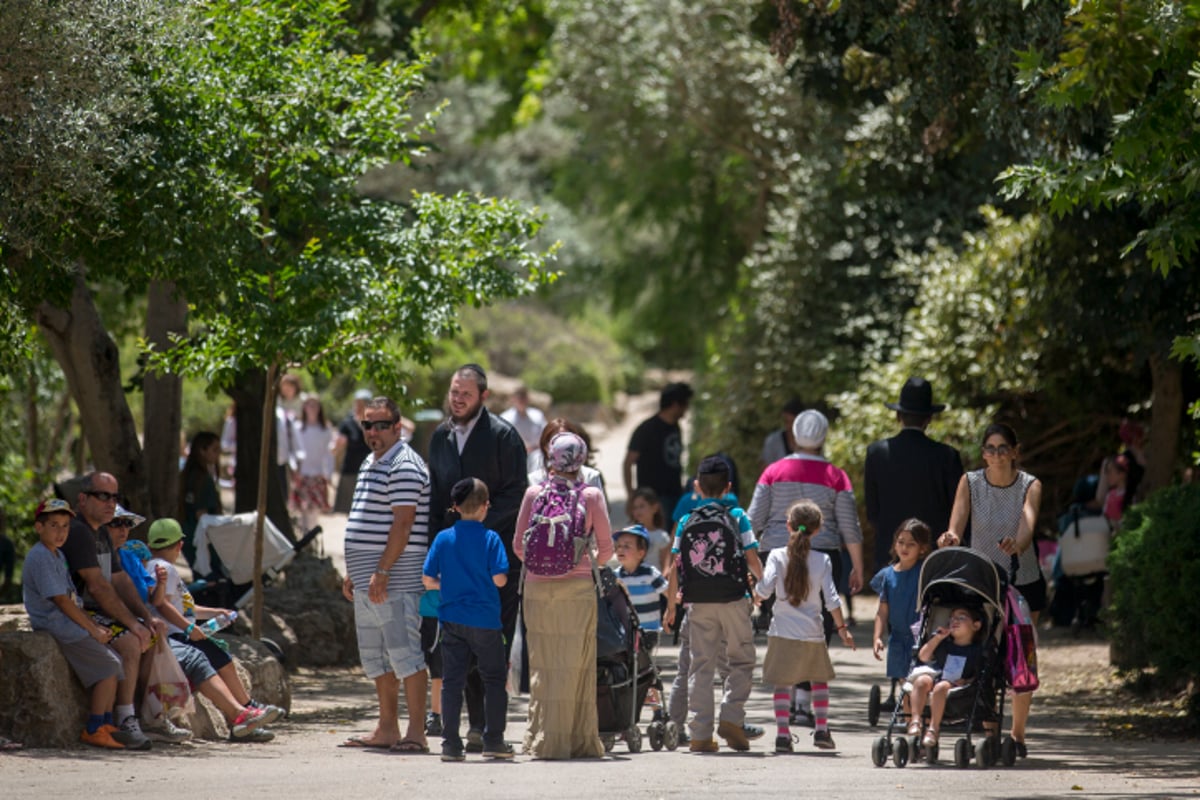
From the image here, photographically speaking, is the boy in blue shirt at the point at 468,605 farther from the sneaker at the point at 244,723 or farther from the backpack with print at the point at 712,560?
the sneaker at the point at 244,723

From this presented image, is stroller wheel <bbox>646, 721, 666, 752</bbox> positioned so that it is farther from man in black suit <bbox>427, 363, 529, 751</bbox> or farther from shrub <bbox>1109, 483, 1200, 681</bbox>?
shrub <bbox>1109, 483, 1200, 681</bbox>

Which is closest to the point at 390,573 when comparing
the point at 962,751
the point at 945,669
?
the point at 945,669

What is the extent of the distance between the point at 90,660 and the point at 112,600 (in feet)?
1.24

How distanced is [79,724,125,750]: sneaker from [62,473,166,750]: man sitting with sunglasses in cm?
3

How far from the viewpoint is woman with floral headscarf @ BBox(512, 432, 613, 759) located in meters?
9.04

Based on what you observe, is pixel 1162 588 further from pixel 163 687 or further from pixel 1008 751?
pixel 163 687

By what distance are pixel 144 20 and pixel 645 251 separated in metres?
23.1

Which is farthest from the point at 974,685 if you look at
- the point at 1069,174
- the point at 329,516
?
the point at 329,516

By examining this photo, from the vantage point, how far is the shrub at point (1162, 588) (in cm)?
1077

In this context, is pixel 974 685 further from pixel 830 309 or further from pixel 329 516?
pixel 329 516

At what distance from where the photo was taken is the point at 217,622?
10.2m

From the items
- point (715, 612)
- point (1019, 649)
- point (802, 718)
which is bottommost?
point (802, 718)

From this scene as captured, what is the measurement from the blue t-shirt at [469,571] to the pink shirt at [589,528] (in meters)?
0.14

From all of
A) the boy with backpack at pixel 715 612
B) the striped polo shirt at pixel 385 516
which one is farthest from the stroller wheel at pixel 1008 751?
the striped polo shirt at pixel 385 516
